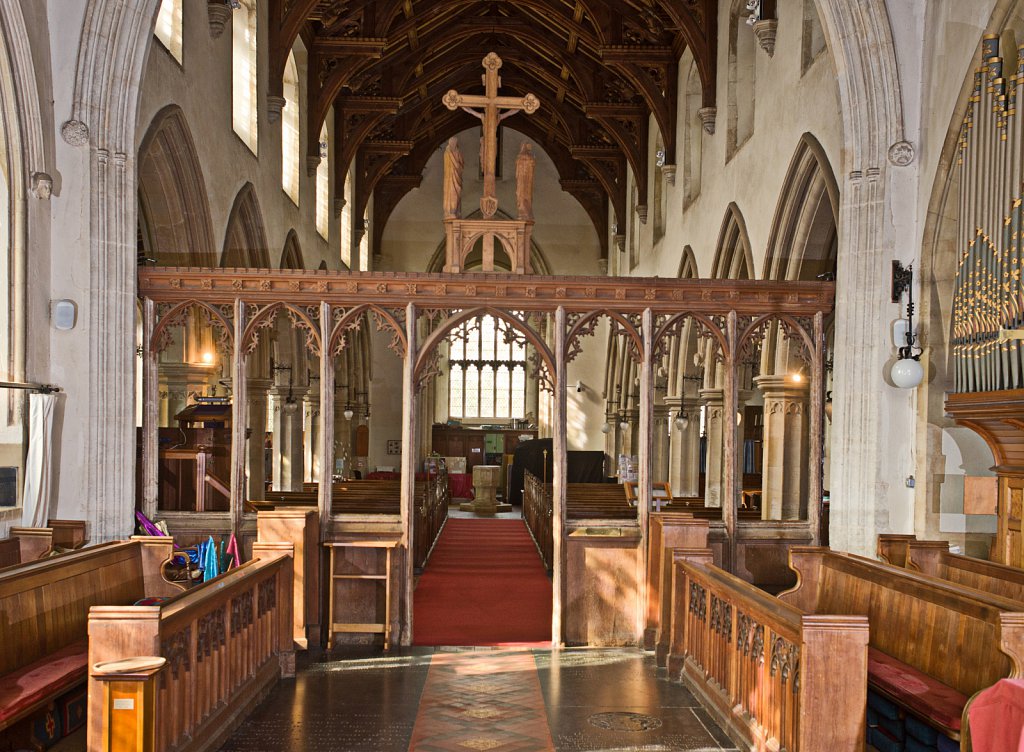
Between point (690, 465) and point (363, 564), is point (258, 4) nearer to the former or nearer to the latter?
point (363, 564)

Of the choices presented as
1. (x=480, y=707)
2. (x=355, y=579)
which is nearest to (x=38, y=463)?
(x=355, y=579)

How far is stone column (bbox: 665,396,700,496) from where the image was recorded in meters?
14.9

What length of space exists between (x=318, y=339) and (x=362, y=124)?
37.2 feet

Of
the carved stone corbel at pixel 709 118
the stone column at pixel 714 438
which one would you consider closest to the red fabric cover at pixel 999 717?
the stone column at pixel 714 438

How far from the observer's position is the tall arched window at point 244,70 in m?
11.6

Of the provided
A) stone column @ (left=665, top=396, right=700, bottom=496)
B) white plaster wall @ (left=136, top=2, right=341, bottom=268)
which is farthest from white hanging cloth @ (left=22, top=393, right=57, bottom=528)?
stone column @ (left=665, top=396, right=700, bottom=496)

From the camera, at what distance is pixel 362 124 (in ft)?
57.8

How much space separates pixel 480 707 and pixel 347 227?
15.8 m

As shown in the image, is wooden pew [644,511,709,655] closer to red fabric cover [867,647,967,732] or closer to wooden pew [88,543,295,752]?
red fabric cover [867,647,967,732]

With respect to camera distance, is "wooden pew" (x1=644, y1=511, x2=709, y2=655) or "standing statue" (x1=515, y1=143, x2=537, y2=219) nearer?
"wooden pew" (x1=644, y1=511, x2=709, y2=655)

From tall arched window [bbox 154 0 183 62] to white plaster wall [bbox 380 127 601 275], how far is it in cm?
1397

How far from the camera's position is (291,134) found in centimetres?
1440

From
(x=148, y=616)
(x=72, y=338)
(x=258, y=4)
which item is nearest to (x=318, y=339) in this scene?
(x=72, y=338)

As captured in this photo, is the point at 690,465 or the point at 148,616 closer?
the point at 148,616
